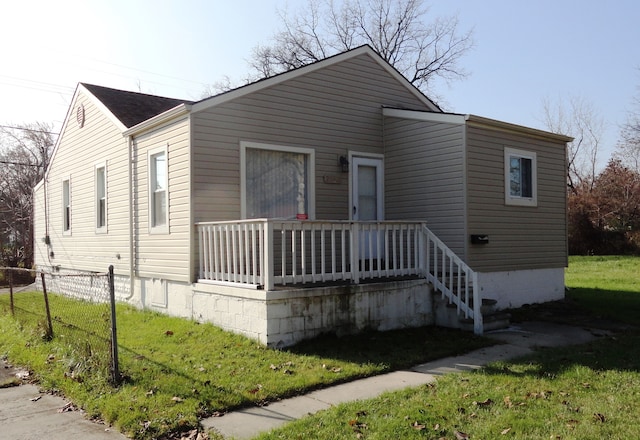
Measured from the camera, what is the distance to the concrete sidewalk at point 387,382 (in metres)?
4.68

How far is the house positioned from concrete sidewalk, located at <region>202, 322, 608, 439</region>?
0.99 metres

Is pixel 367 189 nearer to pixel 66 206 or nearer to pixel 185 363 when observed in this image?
pixel 185 363

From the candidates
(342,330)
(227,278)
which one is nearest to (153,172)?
(227,278)

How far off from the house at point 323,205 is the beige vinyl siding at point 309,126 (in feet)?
0.08

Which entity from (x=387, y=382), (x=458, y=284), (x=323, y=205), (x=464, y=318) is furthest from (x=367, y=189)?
(x=387, y=382)

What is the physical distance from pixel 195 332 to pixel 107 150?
617cm

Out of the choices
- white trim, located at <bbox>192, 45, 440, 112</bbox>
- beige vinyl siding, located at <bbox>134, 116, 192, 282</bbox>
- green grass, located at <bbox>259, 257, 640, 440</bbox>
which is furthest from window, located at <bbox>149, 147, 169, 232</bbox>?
green grass, located at <bbox>259, 257, 640, 440</bbox>

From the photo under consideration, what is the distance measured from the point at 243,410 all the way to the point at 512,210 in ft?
25.4

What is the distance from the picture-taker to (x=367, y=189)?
11.3 m

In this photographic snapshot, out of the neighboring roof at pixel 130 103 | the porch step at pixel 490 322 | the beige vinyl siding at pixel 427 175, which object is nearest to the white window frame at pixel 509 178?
the beige vinyl siding at pixel 427 175

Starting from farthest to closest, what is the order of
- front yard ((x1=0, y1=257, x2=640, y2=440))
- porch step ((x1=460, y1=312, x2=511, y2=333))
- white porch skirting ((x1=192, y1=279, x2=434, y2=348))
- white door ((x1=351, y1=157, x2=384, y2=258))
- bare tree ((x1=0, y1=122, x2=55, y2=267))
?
bare tree ((x1=0, y1=122, x2=55, y2=267))
white door ((x1=351, y1=157, x2=384, y2=258))
porch step ((x1=460, y1=312, x2=511, y2=333))
white porch skirting ((x1=192, y1=279, x2=434, y2=348))
front yard ((x1=0, y1=257, x2=640, y2=440))

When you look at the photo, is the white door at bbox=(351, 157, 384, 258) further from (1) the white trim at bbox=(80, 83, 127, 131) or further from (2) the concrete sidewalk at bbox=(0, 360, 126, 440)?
(2) the concrete sidewalk at bbox=(0, 360, 126, 440)

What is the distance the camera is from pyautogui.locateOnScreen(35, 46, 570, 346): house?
8062 mm

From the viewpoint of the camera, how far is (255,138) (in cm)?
972
